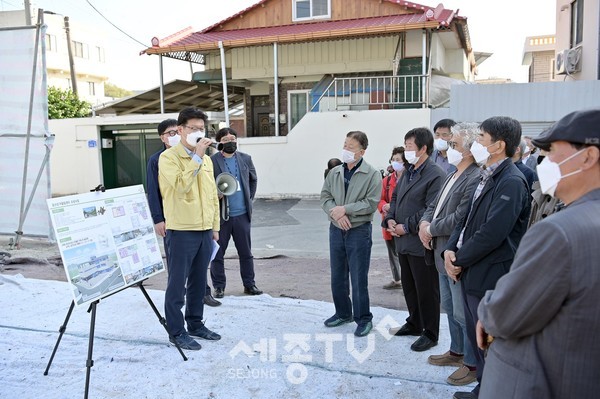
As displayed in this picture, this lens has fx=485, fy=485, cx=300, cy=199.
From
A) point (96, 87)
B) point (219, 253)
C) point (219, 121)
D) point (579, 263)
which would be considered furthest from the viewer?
point (96, 87)

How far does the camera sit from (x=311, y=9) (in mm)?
16953

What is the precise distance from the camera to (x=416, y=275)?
3992 millimetres

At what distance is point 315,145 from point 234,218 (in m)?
8.69

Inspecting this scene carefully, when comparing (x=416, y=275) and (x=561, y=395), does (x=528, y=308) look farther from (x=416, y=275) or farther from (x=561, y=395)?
(x=416, y=275)

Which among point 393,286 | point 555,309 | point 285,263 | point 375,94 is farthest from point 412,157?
point 375,94

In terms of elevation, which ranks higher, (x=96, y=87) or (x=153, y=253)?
(x=96, y=87)

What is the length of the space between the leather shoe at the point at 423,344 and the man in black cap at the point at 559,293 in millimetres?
2273

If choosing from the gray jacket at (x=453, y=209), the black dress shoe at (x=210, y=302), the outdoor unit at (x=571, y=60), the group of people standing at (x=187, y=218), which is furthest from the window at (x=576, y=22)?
the group of people standing at (x=187, y=218)

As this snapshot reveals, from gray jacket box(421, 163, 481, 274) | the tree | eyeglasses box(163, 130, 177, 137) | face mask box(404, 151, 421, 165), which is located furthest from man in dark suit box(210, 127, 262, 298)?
the tree

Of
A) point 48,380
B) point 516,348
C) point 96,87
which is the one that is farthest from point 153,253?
point 96,87

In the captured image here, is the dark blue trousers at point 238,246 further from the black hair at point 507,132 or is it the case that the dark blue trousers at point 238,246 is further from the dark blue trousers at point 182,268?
the black hair at point 507,132

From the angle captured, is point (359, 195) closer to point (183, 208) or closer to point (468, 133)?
point (468, 133)

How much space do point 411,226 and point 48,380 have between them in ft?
9.80

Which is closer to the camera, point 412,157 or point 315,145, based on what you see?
point 412,157
